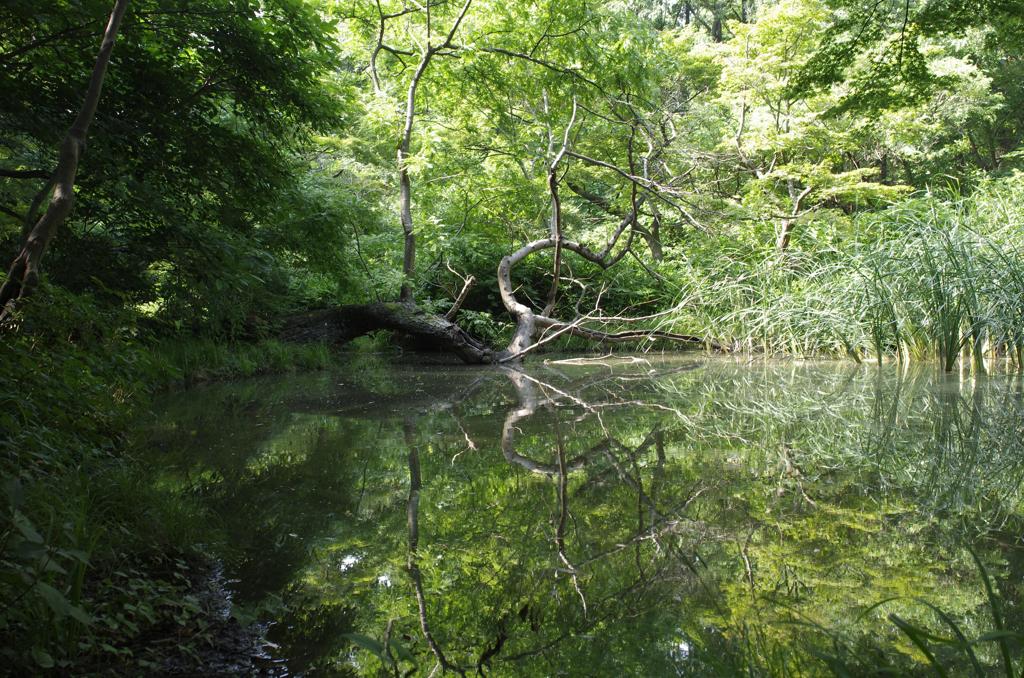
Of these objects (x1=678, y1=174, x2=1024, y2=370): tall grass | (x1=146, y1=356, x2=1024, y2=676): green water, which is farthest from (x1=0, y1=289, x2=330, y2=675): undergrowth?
(x1=678, y1=174, x2=1024, y2=370): tall grass

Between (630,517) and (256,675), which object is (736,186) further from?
(256,675)

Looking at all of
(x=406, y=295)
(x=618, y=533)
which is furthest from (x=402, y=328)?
(x=618, y=533)

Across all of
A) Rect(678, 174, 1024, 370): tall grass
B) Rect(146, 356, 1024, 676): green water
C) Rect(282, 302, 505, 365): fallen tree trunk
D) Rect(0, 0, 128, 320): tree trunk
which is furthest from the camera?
Rect(282, 302, 505, 365): fallen tree trunk

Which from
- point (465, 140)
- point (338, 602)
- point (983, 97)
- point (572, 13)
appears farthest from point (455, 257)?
point (983, 97)

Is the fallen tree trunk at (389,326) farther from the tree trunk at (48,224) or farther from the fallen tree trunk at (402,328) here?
the tree trunk at (48,224)

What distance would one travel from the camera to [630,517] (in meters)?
2.07

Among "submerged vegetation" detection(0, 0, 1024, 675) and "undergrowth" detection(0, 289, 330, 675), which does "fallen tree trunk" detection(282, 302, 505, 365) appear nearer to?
"submerged vegetation" detection(0, 0, 1024, 675)

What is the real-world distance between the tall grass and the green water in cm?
139

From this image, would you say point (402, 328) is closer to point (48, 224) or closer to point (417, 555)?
point (48, 224)

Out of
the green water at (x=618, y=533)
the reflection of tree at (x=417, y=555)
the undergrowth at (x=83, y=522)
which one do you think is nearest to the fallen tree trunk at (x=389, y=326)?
the green water at (x=618, y=533)

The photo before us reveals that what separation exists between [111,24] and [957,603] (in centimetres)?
291

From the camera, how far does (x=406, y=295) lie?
8602 millimetres

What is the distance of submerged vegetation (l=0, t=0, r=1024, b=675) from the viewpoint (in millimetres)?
1417

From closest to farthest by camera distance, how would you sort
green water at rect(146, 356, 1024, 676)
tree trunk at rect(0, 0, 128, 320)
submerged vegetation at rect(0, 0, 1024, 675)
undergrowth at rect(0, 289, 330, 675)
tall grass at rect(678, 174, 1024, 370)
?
undergrowth at rect(0, 289, 330, 675), green water at rect(146, 356, 1024, 676), submerged vegetation at rect(0, 0, 1024, 675), tree trunk at rect(0, 0, 128, 320), tall grass at rect(678, 174, 1024, 370)
